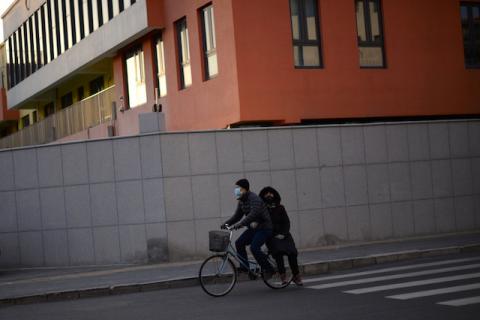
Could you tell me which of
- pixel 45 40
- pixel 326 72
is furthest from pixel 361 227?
pixel 45 40

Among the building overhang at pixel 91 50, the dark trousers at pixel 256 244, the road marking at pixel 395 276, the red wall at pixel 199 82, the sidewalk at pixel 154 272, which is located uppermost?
the building overhang at pixel 91 50

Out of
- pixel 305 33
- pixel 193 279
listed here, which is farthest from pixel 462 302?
pixel 305 33

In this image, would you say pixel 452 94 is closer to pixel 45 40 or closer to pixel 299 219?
pixel 299 219

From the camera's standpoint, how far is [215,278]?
492 inches

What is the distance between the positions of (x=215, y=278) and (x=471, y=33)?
15405 mm

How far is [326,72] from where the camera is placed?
2167 cm

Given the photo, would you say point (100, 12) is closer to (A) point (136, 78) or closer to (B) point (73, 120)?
(A) point (136, 78)

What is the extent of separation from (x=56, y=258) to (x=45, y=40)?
54.3ft

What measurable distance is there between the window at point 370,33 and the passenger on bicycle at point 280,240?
1029 cm

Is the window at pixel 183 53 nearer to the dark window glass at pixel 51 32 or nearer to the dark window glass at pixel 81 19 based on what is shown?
the dark window glass at pixel 81 19

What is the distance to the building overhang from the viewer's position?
24.4m

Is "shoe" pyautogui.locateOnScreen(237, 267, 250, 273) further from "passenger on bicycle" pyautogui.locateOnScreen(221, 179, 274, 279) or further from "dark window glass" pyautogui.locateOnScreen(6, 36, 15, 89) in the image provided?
"dark window glass" pyautogui.locateOnScreen(6, 36, 15, 89)

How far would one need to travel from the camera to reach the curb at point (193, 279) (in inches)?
543

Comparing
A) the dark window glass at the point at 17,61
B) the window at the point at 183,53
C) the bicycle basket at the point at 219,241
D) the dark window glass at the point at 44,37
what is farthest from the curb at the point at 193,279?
the dark window glass at the point at 17,61
